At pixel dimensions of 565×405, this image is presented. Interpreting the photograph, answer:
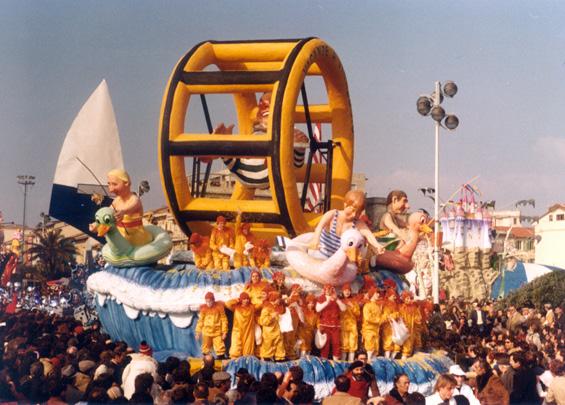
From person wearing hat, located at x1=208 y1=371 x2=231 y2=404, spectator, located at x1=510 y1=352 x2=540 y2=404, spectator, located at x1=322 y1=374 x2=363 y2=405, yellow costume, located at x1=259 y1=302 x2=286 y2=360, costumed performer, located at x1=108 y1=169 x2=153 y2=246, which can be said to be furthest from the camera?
costumed performer, located at x1=108 y1=169 x2=153 y2=246

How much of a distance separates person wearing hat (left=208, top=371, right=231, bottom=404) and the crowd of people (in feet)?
0.04

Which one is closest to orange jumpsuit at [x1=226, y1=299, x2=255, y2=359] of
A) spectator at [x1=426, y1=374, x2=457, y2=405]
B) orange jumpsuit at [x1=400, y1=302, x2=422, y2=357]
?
orange jumpsuit at [x1=400, y1=302, x2=422, y2=357]

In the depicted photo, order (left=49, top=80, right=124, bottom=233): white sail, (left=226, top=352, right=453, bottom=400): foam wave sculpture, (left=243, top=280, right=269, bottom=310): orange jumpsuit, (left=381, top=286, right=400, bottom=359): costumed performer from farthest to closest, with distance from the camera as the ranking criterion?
1. (left=49, top=80, right=124, bottom=233): white sail
2. (left=381, top=286, right=400, bottom=359): costumed performer
3. (left=243, top=280, right=269, bottom=310): orange jumpsuit
4. (left=226, top=352, right=453, bottom=400): foam wave sculpture

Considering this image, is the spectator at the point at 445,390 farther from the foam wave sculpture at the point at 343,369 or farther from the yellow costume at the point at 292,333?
the yellow costume at the point at 292,333

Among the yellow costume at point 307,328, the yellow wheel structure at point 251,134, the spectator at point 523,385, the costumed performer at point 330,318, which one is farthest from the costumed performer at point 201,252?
the spectator at point 523,385

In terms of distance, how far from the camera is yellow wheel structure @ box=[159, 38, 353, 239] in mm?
12102

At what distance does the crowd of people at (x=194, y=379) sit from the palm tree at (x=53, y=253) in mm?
30947

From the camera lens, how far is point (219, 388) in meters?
7.45

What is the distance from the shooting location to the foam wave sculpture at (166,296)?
11.8m

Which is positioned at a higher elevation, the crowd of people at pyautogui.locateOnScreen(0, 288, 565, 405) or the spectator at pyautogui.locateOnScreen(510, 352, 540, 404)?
the crowd of people at pyautogui.locateOnScreen(0, 288, 565, 405)

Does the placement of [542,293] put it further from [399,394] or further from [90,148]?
[399,394]

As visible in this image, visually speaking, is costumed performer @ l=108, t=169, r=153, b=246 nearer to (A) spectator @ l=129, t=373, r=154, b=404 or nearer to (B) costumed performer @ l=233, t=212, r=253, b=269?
(B) costumed performer @ l=233, t=212, r=253, b=269

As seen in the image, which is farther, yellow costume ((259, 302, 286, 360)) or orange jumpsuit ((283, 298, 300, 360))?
orange jumpsuit ((283, 298, 300, 360))

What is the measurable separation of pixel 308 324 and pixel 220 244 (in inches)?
78.2
